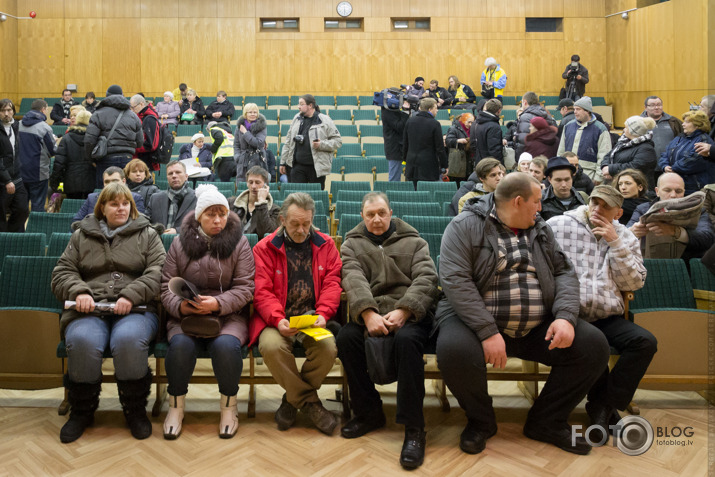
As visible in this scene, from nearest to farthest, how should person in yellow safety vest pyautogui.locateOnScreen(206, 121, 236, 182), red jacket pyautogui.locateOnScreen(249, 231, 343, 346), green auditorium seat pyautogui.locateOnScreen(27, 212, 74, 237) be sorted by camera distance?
red jacket pyautogui.locateOnScreen(249, 231, 343, 346), green auditorium seat pyautogui.locateOnScreen(27, 212, 74, 237), person in yellow safety vest pyautogui.locateOnScreen(206, 121, 236, 182)

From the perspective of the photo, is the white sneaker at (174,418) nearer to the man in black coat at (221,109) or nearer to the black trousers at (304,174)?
the black trousers at (304,174)

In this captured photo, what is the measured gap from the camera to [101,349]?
8.70 ft

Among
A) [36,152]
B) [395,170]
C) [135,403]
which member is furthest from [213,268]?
[395,170]

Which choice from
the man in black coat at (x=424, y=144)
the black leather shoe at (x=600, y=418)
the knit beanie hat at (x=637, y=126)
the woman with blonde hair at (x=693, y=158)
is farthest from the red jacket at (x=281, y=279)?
the man in black coat at (x=424, y=144)

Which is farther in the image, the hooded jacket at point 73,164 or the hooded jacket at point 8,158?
the hooded jacket at point 73,164

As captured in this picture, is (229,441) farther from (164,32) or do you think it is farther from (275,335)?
(164,32)

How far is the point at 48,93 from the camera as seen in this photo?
1200 centimetres

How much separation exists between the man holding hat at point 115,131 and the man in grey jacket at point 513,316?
3503 mm

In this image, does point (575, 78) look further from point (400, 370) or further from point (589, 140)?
point (400, 370)

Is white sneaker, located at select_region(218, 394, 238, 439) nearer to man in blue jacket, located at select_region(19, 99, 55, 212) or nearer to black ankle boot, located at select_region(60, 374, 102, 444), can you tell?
black ankle boot, located at select_region(60, 374, 102, 444)

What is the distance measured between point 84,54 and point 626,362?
1223cm

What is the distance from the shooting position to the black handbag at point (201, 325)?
2725mm

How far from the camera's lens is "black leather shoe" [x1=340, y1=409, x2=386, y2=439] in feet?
8.85

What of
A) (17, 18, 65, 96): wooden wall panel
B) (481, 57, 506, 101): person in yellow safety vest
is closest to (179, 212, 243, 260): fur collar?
(481, 57, 506, 101): person in yellow safety vest
